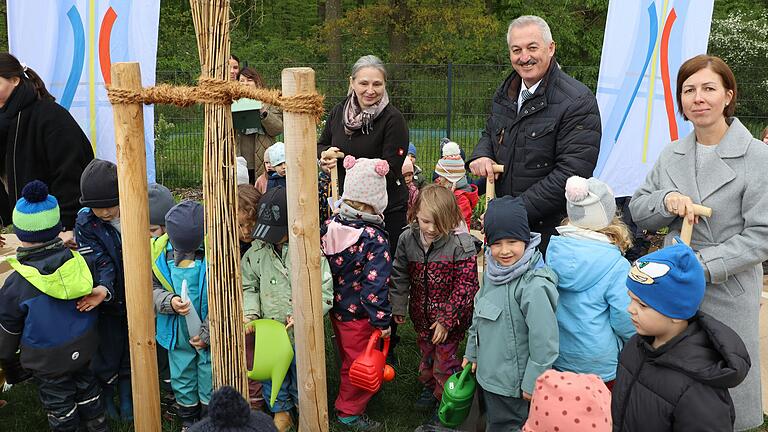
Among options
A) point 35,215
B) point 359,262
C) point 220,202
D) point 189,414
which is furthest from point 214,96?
point 189,414

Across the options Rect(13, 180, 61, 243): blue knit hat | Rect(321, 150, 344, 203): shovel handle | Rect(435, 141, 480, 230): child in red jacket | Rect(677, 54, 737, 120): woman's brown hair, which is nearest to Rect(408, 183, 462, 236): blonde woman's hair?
Rect(321, 150, 344, 203): shovel handle

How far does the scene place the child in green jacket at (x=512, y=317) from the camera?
3174mm

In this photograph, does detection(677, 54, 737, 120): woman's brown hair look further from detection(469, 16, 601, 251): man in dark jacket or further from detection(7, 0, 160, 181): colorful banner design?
detection(7, 0, 160, 181): colorful banner design

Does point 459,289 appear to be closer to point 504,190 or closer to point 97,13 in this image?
point 504,190

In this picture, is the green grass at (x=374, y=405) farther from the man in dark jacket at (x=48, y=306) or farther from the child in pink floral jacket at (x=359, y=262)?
the man in dark jacket at (x=48, y=306)

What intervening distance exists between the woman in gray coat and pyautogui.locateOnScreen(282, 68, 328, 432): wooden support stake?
142cm

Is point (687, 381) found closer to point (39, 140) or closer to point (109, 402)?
point (109, 402)

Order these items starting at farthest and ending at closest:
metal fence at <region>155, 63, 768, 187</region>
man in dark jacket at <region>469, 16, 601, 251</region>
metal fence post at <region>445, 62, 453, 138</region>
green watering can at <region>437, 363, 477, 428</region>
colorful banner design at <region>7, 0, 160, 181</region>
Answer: metal fence at <region>155, 63, 768, 187</region> → metal fence post at <region>445, 62, 453, 138</region> → colorful banner design at <region>7, 0, 160, 181</region> → man in dark jacket at <region>469, 16, 601, 251</region> → green watering can at <region>437, 363, 477, 428</region>

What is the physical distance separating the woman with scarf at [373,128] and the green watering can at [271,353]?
1.20 m

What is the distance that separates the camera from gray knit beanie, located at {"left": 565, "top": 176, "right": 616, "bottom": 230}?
329 centimetres

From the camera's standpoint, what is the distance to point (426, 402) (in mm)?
4137

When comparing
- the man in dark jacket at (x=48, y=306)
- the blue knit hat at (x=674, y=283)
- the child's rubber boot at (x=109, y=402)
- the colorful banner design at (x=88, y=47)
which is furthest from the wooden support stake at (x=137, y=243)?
the colorful banner design at (x=88, y=47)

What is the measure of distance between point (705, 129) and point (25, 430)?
3.65 meters

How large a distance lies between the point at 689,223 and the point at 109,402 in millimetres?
3122
